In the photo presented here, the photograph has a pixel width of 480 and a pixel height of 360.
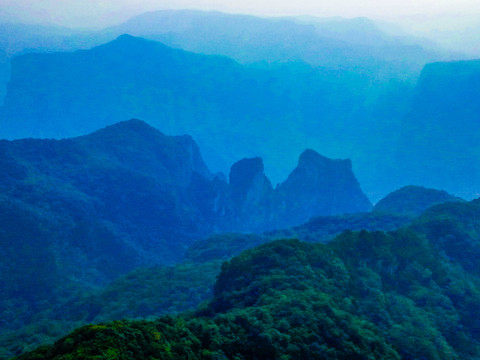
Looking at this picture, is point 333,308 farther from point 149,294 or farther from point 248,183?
point 248,183

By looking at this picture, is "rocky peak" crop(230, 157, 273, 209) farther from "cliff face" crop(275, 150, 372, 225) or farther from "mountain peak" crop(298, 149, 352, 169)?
"mountain peak" crop(298, 149, 352, 169)

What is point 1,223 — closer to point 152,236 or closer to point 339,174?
point 152,236

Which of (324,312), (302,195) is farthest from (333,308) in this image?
(302,195)

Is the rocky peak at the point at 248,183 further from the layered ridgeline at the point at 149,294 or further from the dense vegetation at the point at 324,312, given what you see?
the dense vegetation at the point at 324,312

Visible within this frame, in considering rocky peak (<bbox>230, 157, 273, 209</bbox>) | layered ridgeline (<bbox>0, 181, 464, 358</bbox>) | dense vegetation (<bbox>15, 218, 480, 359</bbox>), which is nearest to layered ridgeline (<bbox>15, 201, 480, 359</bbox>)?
dense vegetation (<bbox>15, 218, 480, 359</bbox>)

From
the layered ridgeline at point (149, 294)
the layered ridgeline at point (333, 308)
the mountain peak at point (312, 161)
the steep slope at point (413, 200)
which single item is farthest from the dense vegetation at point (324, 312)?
the mountain peak at point (312, 161)

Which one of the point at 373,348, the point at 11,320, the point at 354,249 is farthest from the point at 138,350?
the point at 11,320
